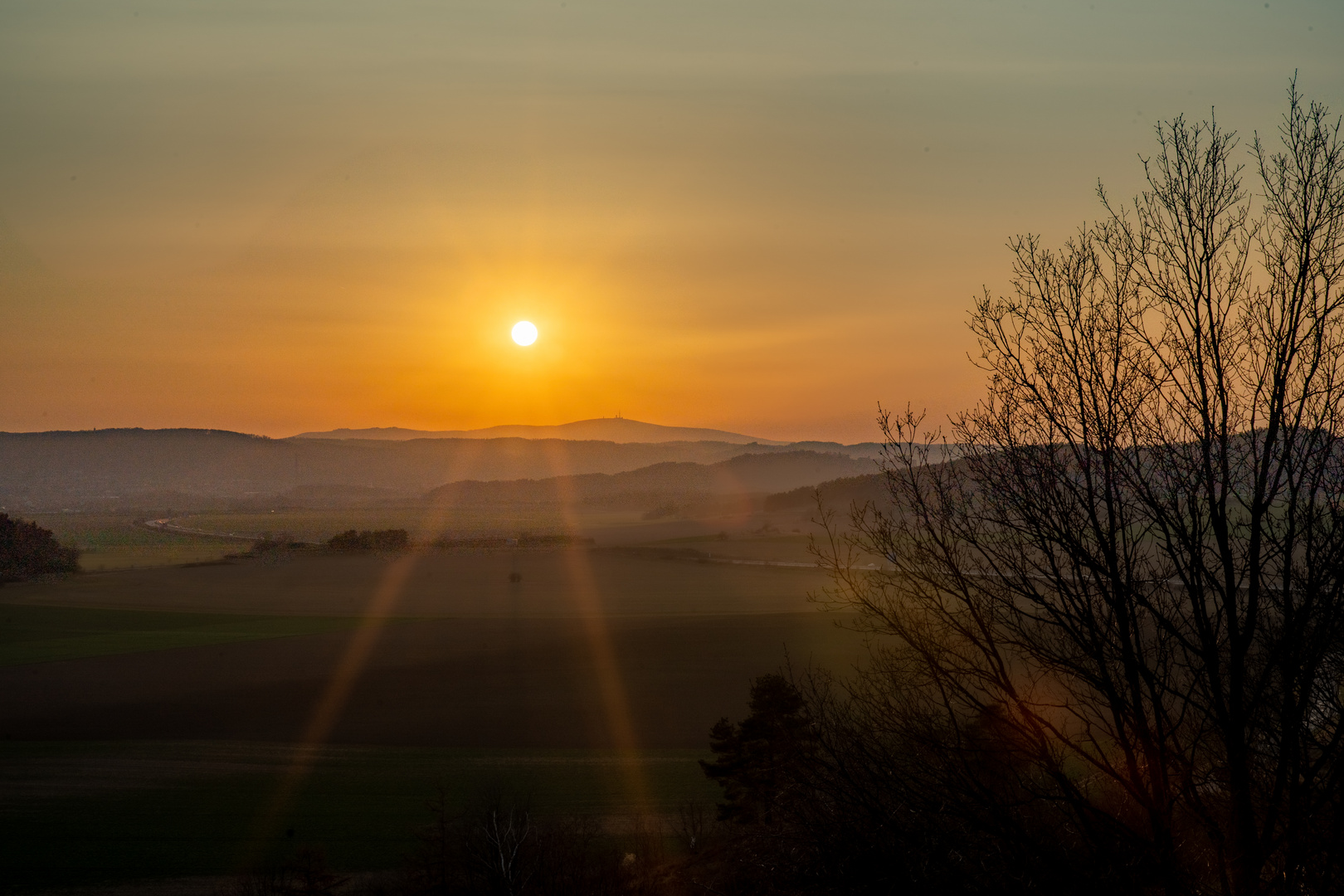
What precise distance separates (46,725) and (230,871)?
630 inches

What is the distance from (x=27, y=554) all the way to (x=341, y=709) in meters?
53.4

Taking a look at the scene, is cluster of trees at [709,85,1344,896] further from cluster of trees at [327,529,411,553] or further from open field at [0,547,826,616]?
cluster of trees at [327,529,411,553]

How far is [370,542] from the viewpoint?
89.9 metres

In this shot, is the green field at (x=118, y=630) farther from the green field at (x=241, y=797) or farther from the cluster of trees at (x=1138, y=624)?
the cluster of trees at (x=1138, y=624)

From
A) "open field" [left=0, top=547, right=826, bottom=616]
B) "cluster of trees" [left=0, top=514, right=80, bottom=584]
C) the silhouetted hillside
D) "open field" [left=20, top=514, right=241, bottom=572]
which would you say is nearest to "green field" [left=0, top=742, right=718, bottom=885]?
"open field" [left=0, top=547, right=826, bottom=616]

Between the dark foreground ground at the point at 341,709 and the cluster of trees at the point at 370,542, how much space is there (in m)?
25.0

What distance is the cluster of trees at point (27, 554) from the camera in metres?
68.6

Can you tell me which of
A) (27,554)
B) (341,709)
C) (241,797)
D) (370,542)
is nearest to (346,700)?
(341,709)

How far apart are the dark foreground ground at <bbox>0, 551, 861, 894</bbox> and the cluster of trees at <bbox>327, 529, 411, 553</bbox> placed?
Answer: 24980 mm

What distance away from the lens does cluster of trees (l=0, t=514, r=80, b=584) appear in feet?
225

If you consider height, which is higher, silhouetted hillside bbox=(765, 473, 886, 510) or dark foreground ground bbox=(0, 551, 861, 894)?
silhouetted hillside bbox=(765, 473, 886, 510)

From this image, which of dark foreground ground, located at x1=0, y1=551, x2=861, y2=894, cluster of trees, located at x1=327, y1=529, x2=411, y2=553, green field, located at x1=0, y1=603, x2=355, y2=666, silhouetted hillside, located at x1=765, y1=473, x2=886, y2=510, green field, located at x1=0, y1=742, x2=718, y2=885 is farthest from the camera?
cluster of trees, located at x1=327, y1=529, x2=411, y2=553

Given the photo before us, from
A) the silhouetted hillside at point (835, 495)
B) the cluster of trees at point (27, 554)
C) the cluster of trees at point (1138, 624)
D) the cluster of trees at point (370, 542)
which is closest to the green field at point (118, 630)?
the cluster of trees at point (27, 554)

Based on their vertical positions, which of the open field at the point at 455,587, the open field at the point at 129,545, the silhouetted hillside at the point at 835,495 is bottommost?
the open field at the point at 455,587
